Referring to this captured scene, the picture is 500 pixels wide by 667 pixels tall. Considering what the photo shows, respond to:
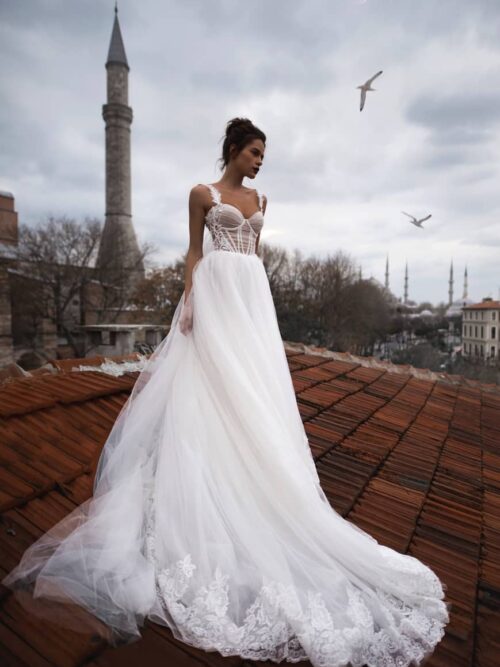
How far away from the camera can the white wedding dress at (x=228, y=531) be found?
1205 mm

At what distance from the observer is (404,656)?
1.18 meters

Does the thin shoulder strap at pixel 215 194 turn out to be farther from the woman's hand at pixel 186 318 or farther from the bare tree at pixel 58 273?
the bare tree at pixel 58 273

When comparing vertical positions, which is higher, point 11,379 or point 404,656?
point 11,379

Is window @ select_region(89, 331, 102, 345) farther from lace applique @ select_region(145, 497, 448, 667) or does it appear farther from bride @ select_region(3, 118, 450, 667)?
lace applique @ select_region(145, 497, 448, 667)

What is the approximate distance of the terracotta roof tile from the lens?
3.67ft

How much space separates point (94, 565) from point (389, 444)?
2126 mm

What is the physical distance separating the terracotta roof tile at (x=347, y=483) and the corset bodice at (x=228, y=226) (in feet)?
4.23

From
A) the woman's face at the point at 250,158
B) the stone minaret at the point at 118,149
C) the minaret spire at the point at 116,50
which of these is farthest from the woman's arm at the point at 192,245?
the minaret spire at the point at 116,50

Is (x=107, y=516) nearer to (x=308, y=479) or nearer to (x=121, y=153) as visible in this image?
(x=308, y=479)

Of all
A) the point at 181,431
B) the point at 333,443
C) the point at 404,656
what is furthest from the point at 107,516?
the point at 333,443

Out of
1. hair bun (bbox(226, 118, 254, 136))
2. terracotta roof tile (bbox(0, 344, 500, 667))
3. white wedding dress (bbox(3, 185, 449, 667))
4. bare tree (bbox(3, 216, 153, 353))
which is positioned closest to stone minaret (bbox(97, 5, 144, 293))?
bare tree (bbox(3, 216, 153, 353))

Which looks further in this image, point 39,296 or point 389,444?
point 39,296

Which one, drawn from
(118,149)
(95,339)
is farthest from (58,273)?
(118,149)

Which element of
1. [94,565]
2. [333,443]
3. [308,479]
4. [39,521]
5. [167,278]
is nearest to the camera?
[94,565]
